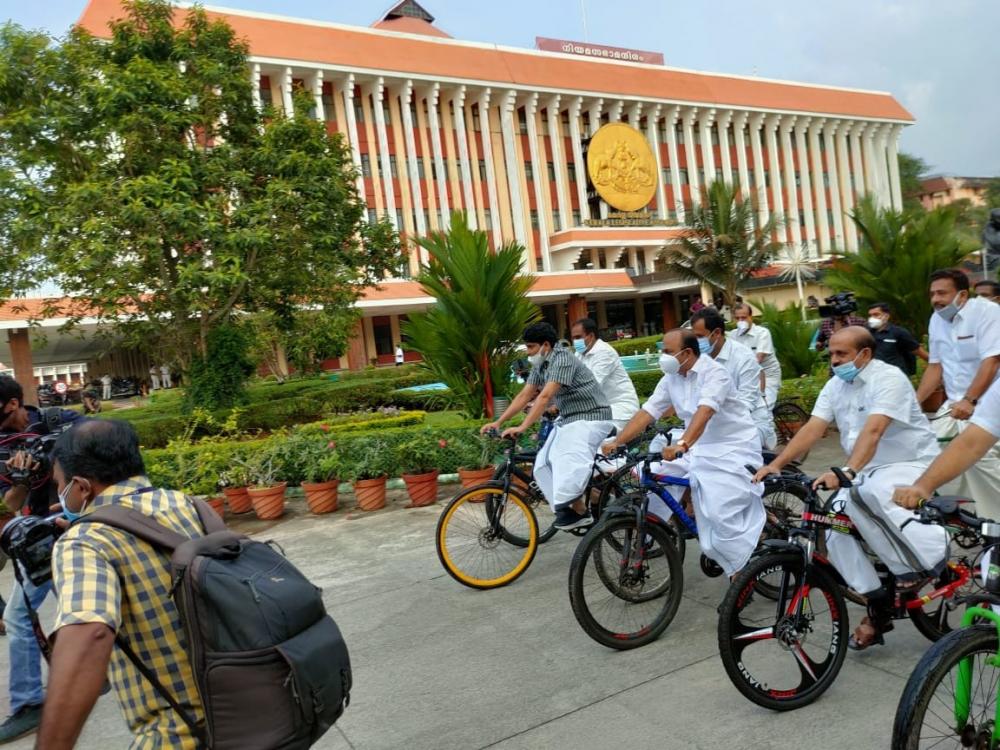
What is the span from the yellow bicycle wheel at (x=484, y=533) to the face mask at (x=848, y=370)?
92.2 inches

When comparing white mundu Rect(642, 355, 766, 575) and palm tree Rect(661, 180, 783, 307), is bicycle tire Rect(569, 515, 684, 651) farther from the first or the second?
palm tree Rect(661, 180, 783, 307)

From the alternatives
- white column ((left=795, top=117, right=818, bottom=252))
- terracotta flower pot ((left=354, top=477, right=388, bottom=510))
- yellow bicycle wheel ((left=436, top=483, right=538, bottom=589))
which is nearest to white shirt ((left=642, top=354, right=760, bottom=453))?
yellow bicycle wheel ((left=436, top=483, right=538, bottom=589))

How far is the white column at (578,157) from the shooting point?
4712cm

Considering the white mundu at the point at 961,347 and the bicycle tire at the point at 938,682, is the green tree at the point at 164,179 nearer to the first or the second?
the white mundu at the point at 961,347

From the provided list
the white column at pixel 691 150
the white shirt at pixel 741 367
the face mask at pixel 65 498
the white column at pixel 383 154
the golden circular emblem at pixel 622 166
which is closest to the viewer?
the face mask at pixel 65 498

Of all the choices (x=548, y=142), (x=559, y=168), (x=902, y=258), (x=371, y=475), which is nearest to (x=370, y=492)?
(x=371, y=475)

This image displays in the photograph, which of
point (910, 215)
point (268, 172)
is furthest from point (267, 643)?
point (268, 172)

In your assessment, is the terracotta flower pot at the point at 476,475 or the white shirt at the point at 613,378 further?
the terracotta flower pot at the point at 476,475

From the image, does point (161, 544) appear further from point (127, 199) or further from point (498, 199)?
point (498, 199)

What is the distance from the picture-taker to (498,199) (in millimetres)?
45000

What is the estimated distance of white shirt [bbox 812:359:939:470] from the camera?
378cm

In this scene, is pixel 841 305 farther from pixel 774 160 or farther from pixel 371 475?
pixel 774 160

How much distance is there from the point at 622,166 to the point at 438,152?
1179 cm

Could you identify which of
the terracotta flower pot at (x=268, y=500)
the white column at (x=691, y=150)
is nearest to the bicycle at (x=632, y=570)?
the terracotta flower pot at (x=268, y=500)
